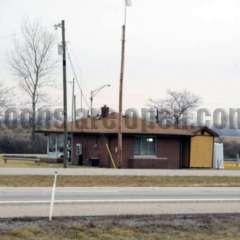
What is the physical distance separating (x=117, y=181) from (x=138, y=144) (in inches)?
717

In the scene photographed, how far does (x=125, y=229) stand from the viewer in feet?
41.5

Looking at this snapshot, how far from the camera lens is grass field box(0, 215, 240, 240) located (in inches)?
469

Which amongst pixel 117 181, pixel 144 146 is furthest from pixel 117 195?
pixel 144 146

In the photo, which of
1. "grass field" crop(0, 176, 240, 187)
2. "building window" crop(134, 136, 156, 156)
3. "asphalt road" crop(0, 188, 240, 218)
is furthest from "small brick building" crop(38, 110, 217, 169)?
"asphalt road" crop(0, 188, 240, 218)

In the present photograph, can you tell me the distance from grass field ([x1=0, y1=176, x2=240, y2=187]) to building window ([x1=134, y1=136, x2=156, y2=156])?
14.6 meters

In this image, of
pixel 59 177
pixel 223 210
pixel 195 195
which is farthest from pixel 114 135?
pixel 223 210

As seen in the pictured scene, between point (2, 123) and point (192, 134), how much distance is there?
97.3 feet

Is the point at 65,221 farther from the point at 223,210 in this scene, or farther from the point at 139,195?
the point at 139,195

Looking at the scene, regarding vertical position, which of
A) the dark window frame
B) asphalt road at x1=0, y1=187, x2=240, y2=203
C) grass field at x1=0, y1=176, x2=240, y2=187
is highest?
the dark window frame

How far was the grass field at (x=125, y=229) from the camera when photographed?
1191 centimetres

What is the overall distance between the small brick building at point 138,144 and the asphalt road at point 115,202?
2339cm

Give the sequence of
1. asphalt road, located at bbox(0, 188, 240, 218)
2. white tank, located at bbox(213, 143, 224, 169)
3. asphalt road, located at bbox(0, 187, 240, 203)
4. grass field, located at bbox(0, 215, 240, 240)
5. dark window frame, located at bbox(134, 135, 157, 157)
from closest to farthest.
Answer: grass field, located at bbox(0, 215, 240, 240)
asphalt road, located at bbox(0, 188, 240, 218)
asphalt road, located at bbox(0, 187, 240, 203)
dark window frame, located at bbox(134, 135, 157, 157)
white tank, located at bbox(213, 143, 224, 169)

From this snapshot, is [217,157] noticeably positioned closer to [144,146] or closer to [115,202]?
[144,146]

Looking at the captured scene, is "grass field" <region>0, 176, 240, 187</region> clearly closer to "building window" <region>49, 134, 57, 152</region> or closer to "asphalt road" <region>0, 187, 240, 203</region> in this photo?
"asphalt road" <region>0, 187, 240, 203</region>
